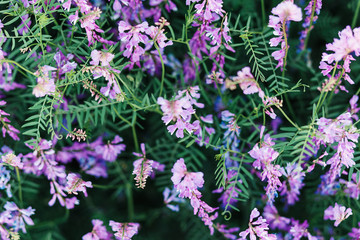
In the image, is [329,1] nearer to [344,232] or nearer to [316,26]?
[316,26]

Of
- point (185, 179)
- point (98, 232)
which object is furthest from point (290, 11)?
point (98, 232)

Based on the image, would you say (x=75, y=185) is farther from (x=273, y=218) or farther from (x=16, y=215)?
(x=273, y=218)

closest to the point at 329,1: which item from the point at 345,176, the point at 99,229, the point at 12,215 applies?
the point at 345,176

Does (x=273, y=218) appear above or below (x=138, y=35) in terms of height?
below

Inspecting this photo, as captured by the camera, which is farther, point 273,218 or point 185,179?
point 273,218

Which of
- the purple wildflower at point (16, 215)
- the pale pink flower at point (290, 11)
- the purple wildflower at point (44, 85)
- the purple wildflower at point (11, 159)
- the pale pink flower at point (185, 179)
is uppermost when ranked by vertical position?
the pale pink flower at point (290, 11)

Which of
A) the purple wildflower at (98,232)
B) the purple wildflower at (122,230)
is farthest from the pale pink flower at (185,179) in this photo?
the purple wildflower at (98,232)

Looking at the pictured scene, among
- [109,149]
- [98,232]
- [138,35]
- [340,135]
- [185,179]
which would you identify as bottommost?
[98,232]

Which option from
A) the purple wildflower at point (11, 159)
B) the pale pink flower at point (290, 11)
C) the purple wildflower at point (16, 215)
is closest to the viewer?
the pale pink flower at point (290, 11)

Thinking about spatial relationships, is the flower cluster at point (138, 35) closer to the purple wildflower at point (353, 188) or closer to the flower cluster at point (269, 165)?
the flower cluster at point (269, 165)

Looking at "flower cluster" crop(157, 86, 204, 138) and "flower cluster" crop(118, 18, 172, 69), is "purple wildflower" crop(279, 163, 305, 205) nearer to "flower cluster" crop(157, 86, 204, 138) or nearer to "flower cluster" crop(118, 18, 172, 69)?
"flower cluster" crop(157, 86, 204, 138)

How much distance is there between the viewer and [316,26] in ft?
3.72

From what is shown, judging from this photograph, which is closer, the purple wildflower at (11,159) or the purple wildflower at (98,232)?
the purple wildflower at (11,159)

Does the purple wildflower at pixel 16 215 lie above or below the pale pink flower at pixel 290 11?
below
